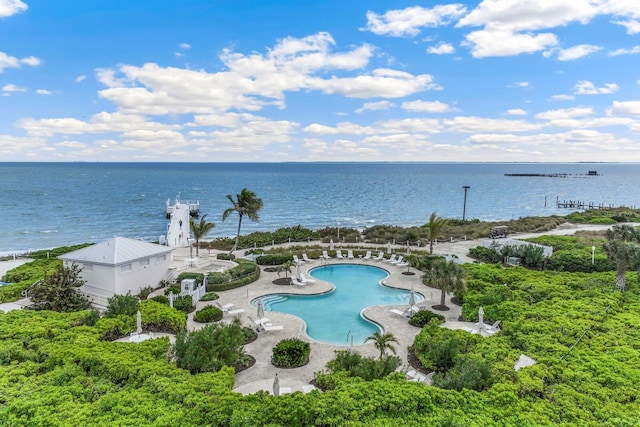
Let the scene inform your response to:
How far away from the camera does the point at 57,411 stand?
9898 mm

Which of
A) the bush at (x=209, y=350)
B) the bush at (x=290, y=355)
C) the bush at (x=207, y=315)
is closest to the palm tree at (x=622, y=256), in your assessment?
the bush at (x=290, y=355)

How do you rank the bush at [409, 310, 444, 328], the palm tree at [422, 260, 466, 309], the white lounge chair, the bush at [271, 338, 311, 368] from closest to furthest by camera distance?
1. the bush at [271, 338, 311, 368]
2. the bush at [409, 310, 444, 328]
3. the palm tree at [422, 260, 466, 309]
4. the white lounge chair

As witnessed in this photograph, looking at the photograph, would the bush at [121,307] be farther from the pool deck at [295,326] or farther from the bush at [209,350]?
the bush at [209,350]

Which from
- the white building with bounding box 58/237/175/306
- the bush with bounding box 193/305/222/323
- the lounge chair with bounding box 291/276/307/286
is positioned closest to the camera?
the bush with bounding box 193/305/222/323

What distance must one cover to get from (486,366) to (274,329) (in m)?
8.89

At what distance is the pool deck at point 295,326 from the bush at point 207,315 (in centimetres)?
25

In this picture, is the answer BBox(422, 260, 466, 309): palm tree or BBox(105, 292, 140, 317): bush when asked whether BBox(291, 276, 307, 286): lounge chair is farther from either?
BBox(105, 292, 140, 317): bush

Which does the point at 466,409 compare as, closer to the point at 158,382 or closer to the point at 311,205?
the point at 158,382

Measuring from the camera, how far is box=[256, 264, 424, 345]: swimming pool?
707 inches

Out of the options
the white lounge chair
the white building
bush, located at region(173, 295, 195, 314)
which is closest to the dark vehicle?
the white lounge chair

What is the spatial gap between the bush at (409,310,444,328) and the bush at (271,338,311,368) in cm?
581

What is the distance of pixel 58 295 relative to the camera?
18359 millimetres

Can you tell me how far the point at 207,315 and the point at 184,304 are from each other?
1.88 metres

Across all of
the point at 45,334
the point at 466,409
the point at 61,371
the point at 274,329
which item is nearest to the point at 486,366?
the point at 466,409
